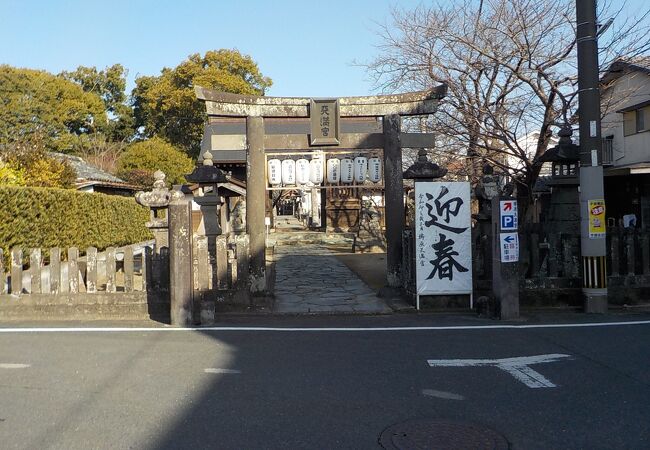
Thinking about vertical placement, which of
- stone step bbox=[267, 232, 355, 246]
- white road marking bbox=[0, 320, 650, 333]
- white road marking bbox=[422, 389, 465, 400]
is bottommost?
white road marking bbox=[422, 389, 465, 400]

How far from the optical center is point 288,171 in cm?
1088

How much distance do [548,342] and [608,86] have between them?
30.2ft

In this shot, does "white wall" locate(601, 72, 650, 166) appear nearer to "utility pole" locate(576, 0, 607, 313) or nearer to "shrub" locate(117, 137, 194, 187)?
"utility pole" locate(576, 0, 607, 313)

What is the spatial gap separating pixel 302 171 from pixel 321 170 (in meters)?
0.39

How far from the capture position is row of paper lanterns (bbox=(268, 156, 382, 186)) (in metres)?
10.8

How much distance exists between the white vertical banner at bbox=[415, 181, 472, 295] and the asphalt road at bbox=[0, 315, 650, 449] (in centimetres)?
168

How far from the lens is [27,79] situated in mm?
40406

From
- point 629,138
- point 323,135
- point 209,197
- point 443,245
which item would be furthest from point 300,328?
point 629,138

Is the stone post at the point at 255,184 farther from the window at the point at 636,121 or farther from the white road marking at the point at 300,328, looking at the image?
the window at the point at 636,121

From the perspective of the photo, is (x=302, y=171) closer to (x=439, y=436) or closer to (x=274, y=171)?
(x=274, y=171)

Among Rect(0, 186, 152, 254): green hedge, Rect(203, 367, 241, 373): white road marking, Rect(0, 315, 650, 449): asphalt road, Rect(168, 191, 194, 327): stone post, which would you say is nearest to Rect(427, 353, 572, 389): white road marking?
Rect(0, 315, 650, 449): asphalt road

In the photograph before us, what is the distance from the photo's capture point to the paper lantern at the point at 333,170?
11.0 m

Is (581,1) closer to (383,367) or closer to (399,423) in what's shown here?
(383,367)

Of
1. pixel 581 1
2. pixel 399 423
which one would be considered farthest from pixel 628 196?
pixel 399 423
